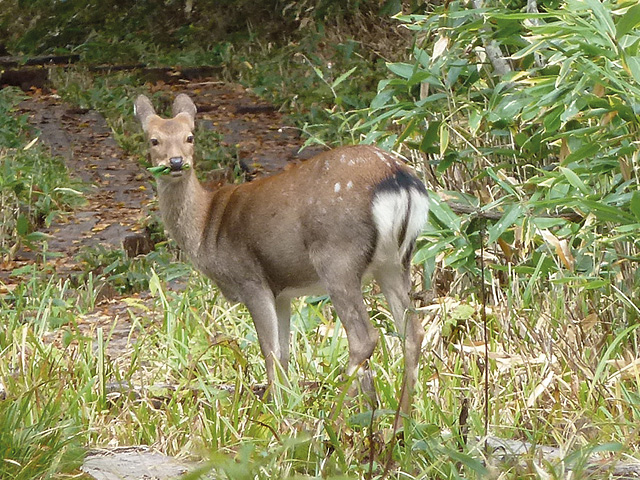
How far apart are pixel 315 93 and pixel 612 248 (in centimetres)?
695

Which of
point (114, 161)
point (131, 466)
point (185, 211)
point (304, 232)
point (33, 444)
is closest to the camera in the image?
point (33, 444)

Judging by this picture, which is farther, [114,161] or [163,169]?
[114,161]

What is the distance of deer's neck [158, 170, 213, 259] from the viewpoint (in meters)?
5.84

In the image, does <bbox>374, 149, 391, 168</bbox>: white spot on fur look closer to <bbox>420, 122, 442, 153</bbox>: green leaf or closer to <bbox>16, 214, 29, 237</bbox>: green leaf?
<bbox>420, 122, 442, 153</bbox>: green leaf

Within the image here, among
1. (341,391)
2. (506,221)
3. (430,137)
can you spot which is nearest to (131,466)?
(341,391)

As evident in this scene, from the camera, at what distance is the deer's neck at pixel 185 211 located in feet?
19.2

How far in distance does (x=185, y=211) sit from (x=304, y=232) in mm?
816

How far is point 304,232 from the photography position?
17.5 ft

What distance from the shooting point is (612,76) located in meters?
4.45

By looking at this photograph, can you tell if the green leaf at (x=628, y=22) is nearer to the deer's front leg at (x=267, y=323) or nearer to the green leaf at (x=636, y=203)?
the green leaf at (x=636, y=203)

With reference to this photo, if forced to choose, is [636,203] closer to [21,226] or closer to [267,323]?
[267,323]

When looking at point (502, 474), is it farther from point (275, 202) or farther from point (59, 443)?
point (275, 202)

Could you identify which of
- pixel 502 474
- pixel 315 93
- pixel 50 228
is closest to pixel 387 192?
pixel 502 474

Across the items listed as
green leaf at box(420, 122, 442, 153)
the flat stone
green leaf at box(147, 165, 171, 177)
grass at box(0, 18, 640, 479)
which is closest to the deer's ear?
green leaf at box(147, 165, 171, 177)
